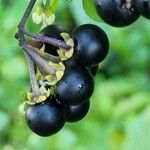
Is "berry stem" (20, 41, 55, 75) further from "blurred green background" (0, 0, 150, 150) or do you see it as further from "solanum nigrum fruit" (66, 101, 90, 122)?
"blurred green background" (0, 0, 150, 150)

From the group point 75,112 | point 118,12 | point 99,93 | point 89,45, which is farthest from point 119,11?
point 99,93

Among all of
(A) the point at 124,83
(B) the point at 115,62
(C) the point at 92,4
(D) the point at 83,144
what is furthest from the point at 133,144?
(C) the point at 92,4

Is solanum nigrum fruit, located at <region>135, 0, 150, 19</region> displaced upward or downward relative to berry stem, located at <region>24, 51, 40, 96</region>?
upward

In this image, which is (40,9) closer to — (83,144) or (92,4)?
(92,4)

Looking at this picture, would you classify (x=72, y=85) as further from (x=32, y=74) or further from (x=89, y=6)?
(x=89, y=6)

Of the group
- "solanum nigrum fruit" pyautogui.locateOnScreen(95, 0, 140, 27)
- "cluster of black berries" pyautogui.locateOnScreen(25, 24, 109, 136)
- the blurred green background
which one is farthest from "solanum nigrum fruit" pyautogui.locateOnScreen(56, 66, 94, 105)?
the blurred green background

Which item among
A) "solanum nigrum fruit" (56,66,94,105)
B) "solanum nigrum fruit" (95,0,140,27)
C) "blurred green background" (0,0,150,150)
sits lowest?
"blurred green background" (0,0,150,150)
